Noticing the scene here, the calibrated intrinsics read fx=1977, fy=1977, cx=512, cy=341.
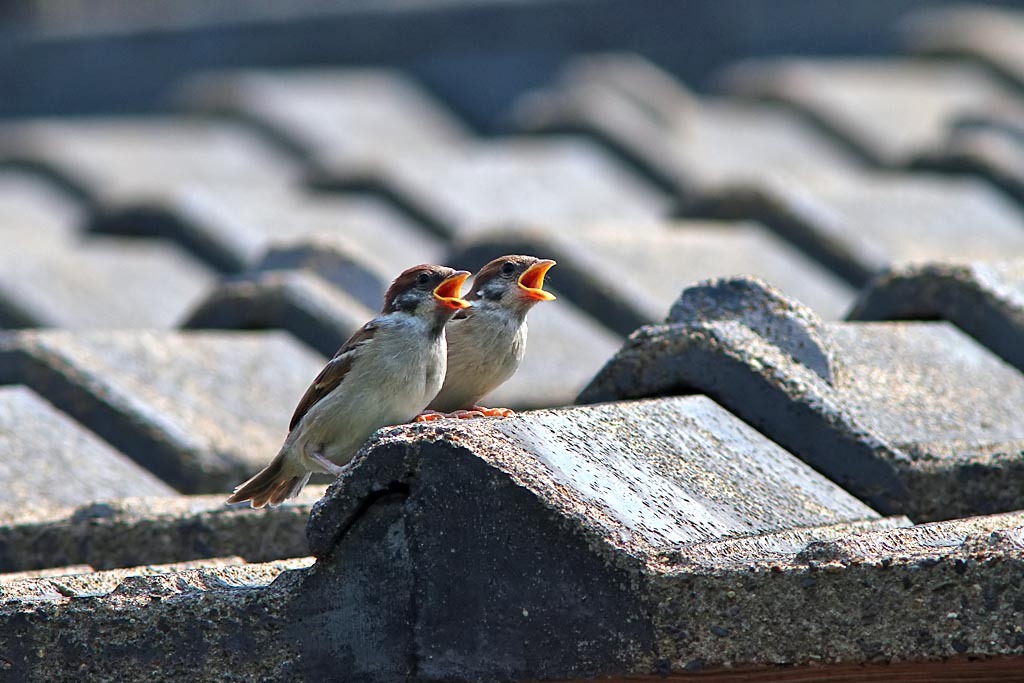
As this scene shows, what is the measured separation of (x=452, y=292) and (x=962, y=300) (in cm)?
136

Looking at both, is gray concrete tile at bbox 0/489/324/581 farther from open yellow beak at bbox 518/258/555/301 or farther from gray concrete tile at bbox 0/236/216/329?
gray concrete tile at bbox 0/236/216/329

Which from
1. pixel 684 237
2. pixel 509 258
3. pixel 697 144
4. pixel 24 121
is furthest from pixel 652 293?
pixel 24 121

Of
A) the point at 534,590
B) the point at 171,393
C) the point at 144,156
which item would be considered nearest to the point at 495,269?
the point at 171,393

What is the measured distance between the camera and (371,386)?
4363 millimetres

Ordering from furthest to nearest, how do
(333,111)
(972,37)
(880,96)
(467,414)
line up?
1. (972,37)
2. (333,111)
3. (880,96)
4. (467,414)

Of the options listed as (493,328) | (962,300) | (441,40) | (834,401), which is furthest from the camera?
(441,40)

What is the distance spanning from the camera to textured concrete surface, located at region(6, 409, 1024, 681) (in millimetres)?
3045

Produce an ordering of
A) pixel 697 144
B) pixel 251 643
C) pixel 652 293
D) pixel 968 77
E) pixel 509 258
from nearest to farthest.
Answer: pixel 251 643
pixel 509 258
pixel 652 293
pixel 697 144
pixel 968 77

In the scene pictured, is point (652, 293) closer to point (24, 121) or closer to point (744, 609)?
point (744, 609)

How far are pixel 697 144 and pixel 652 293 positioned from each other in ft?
21.1

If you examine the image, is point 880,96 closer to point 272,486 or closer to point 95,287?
point 95,287

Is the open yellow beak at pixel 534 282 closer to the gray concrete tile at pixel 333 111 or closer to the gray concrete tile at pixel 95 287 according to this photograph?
the gray concrete tile at pixel 95 287

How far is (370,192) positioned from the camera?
33.1 ft

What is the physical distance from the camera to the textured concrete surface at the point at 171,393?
5.21 meters
